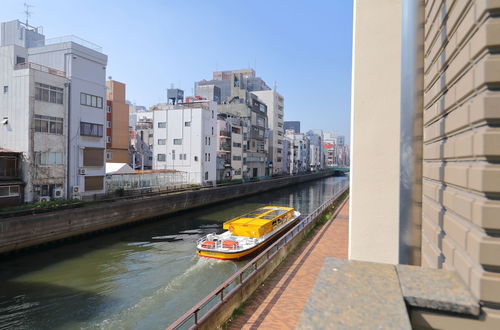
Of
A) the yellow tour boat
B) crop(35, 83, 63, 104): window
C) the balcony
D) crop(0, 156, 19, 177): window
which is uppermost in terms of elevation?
the balcony

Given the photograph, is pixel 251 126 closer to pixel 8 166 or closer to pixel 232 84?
pixel 232 84

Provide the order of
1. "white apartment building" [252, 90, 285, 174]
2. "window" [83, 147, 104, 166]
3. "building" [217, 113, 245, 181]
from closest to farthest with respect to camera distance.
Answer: "window" [83, 147, 104, 166] < "building" [217, 113, 245, 181] < "white apartment building" [252, 90, 285, 174]

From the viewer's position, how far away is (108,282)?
16.2 meters

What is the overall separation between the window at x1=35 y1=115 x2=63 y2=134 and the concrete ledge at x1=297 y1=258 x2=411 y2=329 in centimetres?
2930

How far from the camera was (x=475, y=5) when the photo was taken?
219 cm

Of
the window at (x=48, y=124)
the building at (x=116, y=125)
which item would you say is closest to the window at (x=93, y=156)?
the window at (x=48, y=124)

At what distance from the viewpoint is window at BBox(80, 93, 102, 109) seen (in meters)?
29.8

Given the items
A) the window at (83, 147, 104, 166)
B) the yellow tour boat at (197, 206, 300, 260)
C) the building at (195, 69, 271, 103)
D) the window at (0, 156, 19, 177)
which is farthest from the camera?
the building at (195, 69, 271, 103)

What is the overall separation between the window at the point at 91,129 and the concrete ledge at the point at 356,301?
31210 millimetres

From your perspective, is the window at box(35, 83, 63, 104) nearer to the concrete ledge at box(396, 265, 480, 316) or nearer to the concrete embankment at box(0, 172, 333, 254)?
the concrete embankment at box(0, 172, 333, 254)

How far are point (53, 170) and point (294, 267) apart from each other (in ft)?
75.1

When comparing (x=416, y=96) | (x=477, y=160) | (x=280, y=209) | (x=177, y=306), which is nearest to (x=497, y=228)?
(x=477, y=160)

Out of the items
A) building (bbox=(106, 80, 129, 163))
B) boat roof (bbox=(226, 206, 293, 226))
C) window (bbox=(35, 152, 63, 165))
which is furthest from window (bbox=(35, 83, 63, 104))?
building (bbox=(106, 80, 129, 163))

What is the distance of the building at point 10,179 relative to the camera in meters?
23.0
